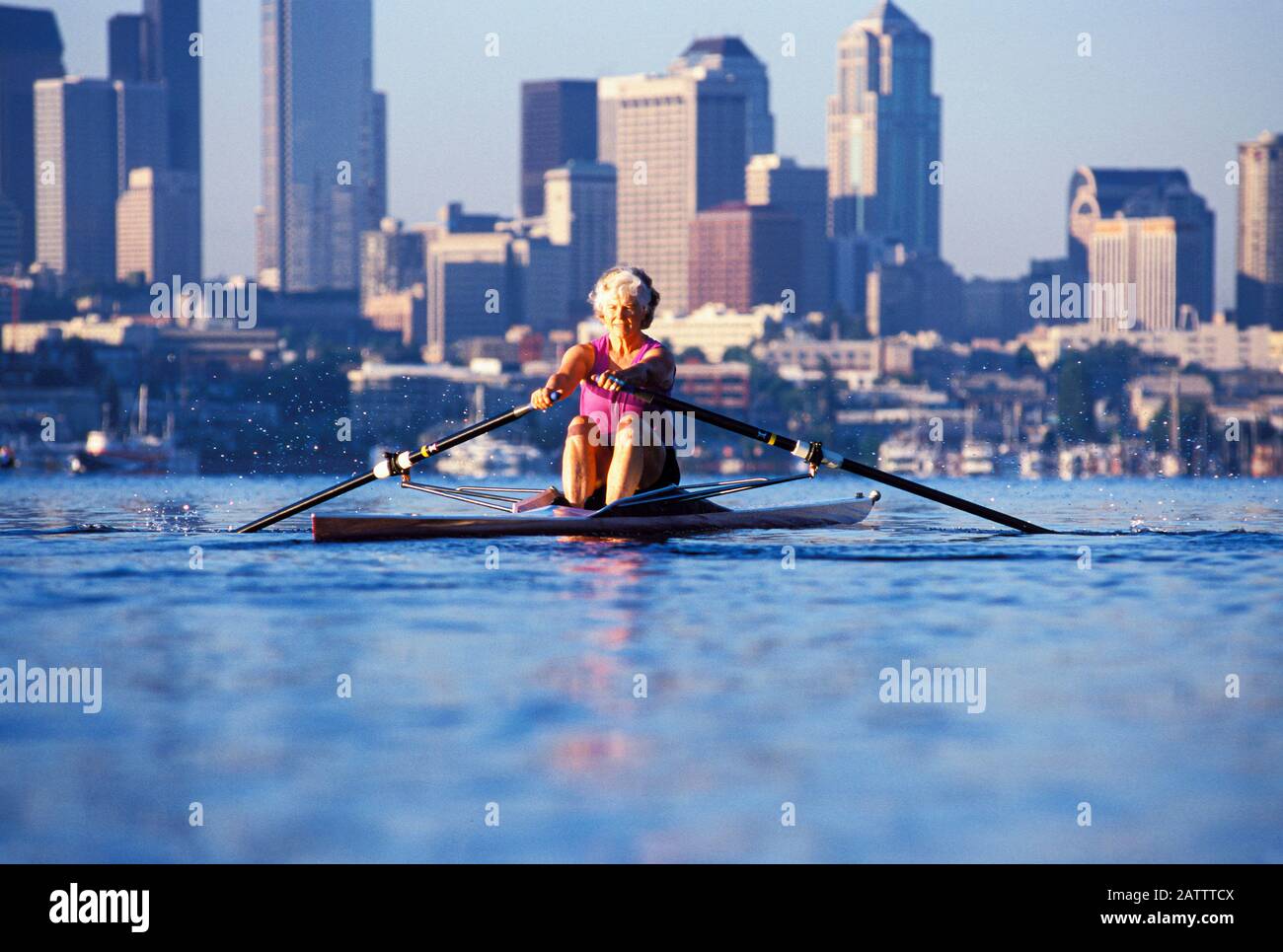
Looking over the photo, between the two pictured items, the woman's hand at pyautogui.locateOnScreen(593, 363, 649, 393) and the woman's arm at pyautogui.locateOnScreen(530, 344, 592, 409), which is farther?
the woman's hand at pyautogui.locateOnScreen(593, 363, 649, 393)

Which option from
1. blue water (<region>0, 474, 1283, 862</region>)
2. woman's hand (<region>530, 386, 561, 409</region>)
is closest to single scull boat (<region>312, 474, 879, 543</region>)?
blue water (<region>0, 474, 1283, 862</region>)

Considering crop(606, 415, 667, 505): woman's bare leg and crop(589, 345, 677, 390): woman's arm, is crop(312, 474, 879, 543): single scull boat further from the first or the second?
crop(589, 345, 677, 390): woman's arm

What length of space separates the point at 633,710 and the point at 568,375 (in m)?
7.77

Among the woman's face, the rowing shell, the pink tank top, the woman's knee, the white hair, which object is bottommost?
the rowing shell

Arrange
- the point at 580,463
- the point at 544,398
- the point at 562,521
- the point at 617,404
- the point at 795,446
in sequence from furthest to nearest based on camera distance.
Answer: the point at 795,446 < the point at 580,463 < the point at 617,404 < the point at 562,521 < the point at 544,398

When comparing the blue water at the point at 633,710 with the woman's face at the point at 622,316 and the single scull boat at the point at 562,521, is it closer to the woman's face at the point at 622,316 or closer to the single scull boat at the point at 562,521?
the single scull boat at the point at 562,521

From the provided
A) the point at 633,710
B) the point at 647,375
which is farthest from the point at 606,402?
the point at 633,710

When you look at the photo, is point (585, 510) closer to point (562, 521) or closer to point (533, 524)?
point (562, 521)

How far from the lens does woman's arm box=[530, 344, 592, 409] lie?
16156mm

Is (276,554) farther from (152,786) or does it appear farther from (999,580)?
(152,786)

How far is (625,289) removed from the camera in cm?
1714
